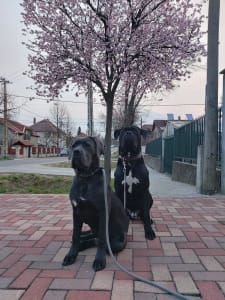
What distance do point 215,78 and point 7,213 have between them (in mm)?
5419

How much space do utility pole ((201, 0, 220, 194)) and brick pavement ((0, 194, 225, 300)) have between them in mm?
2119

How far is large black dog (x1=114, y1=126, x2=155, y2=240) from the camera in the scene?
13.8ft

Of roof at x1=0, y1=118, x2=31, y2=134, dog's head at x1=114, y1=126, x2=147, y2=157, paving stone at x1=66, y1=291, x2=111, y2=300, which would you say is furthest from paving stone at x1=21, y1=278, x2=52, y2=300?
roof at x1=0, y1=118, x2=31, y2=134

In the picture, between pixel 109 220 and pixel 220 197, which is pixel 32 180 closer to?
pixel 220 197

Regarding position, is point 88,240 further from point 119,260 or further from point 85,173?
point 85,173

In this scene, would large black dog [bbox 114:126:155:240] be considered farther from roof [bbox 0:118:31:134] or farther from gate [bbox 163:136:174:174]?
roof [bbox 0:118:31:134]

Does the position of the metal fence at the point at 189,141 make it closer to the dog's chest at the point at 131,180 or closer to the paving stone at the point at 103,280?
the dog's chest at the point at 131,180

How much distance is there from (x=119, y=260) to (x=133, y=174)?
1.28m

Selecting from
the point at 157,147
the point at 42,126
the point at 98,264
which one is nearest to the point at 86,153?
the point at 98,264

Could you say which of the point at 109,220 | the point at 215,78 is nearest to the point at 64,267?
the point at 109,220

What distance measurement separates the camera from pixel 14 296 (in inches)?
99.6

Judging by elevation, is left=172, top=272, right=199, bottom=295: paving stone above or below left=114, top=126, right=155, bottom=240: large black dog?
below

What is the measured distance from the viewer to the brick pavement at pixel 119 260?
2609mm

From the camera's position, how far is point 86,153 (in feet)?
9.79
